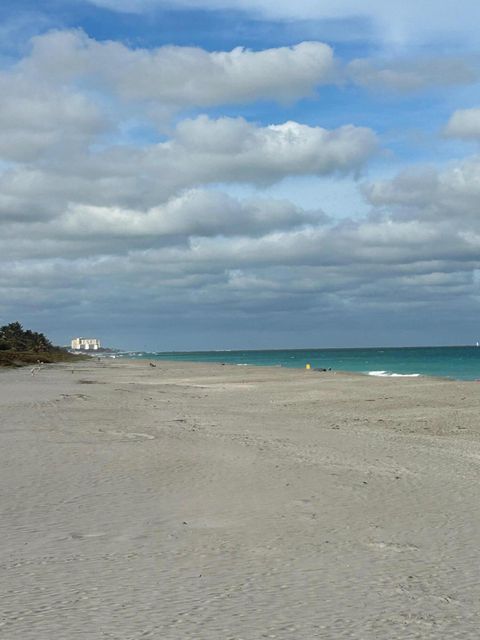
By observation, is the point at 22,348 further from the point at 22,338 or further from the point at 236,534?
the point at 236,534

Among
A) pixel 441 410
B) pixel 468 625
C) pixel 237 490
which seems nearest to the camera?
pixel 468 625

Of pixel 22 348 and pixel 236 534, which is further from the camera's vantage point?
pixel 22 348

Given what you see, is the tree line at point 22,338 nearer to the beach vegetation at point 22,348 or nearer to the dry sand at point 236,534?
A: the beach vegetation at point 22,348

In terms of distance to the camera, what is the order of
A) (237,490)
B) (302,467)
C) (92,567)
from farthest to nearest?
1. (302,467)
2. (237,490)
3. (92,567)

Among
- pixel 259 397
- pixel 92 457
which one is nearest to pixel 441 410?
pixel 259 397

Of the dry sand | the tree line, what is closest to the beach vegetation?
the tree line

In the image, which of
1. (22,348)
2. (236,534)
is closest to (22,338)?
(22,348)

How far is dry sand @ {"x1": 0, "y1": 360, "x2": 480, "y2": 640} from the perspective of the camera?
5.89m

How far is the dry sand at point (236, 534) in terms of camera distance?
232 inches

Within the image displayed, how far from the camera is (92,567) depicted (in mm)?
7195

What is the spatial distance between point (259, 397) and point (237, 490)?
2217cm

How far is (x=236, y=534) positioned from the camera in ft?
28.5

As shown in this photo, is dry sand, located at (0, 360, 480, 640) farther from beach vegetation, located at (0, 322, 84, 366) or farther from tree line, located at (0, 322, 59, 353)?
tree line, located at (0, 322, 59, 353)

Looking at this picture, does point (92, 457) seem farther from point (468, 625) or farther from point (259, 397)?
point (259, 397)
